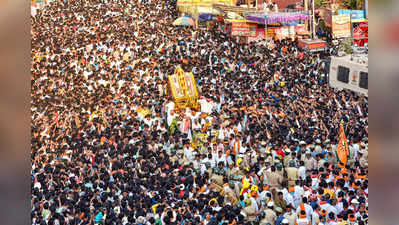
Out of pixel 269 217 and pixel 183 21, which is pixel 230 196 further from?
pixel 183 21

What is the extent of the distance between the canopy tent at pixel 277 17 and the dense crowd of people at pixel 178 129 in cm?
99

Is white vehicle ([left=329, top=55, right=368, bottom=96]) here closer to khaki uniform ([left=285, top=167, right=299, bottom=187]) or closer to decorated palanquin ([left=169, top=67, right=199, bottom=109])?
decorated palanquin ([left=169, top=67, right=199, bottom=109])

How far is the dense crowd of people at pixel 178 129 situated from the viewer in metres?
6.81

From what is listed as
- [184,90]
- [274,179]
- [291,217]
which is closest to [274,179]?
[274,179]

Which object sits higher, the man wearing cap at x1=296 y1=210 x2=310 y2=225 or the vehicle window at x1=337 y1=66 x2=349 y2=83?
the vehicle window at x1=337 y1=66 x2=349 y2=83

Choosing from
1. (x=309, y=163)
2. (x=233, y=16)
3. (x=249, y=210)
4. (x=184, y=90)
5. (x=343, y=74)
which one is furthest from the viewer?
(x=233, y=16)

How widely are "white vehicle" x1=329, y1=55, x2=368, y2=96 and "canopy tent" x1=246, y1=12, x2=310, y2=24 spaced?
3755 millimetres

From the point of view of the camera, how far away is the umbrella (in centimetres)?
1685

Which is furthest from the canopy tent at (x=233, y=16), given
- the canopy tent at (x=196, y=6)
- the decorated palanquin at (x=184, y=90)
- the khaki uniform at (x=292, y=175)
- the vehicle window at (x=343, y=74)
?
the khaki uniform at (x=292, y=175)

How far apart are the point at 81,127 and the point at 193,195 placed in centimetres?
434

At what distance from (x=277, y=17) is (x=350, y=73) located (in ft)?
16.3

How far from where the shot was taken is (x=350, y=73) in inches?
477

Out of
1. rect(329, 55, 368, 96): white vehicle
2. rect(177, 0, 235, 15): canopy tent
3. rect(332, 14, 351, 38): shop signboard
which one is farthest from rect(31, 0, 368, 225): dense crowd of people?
rect(332, 14, 351, 38): shop signboard
